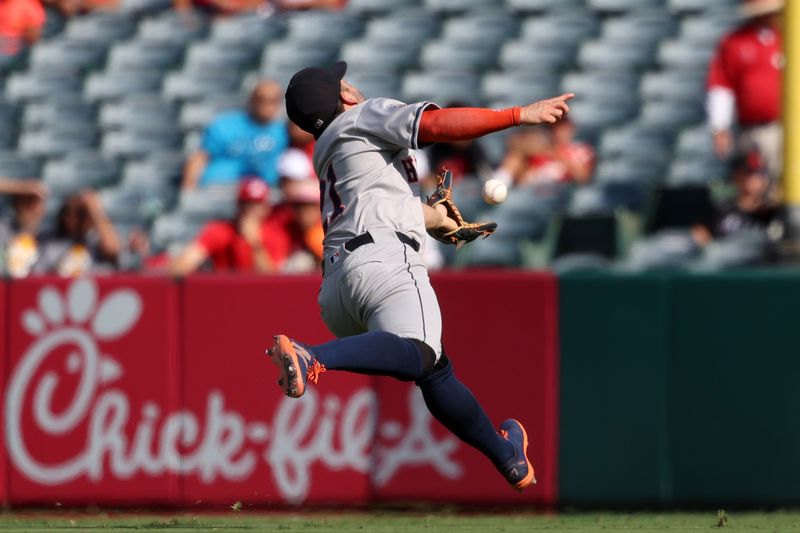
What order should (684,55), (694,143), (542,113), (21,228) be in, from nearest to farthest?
(542,113) → (21,228) → (694,143) → (684,55)

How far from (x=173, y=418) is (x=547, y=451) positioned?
73.3 inches

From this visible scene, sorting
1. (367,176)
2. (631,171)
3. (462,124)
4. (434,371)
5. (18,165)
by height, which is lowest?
(434,371)

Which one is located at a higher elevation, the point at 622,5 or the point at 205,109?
the point at 622,5

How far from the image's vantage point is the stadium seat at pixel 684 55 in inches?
383

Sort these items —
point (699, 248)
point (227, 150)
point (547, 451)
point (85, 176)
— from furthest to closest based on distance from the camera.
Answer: point (85, 176), point (227, 150), point (699, 248), point (547, 451)

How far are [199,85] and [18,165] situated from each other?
54.4 inches

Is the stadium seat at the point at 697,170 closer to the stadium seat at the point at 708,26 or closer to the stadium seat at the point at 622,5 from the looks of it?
the stadium seat at the point at 708,26

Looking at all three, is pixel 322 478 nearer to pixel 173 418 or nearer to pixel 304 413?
pixel 304 413

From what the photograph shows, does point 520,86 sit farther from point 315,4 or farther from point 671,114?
point 315,4

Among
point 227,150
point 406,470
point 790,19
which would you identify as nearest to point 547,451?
point 406,470

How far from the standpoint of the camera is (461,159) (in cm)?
864

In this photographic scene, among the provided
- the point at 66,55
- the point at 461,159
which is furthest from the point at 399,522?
the point at 66,55

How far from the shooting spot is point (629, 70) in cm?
973

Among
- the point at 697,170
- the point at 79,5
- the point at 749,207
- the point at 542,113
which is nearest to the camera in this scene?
the point at 542,113
